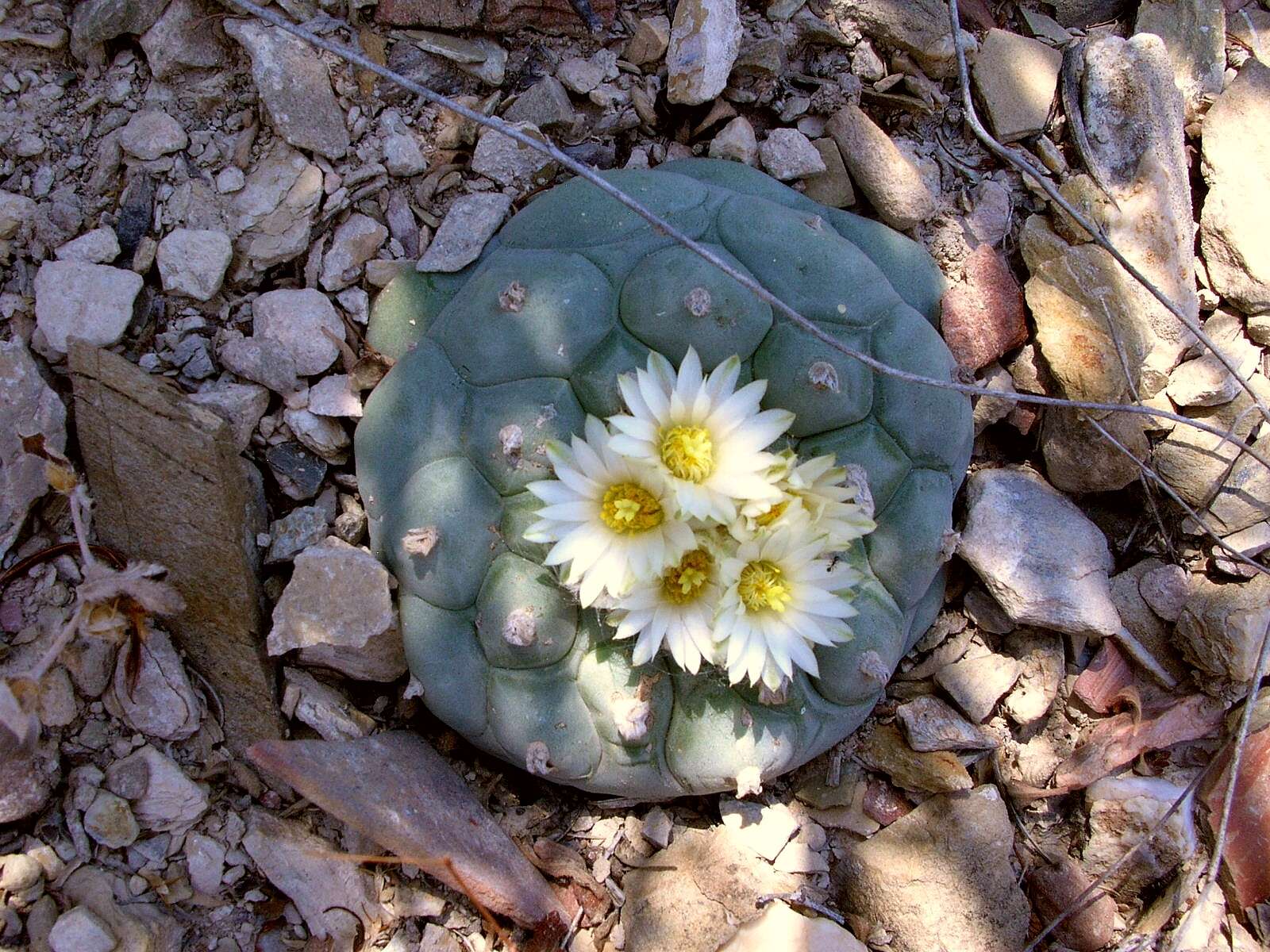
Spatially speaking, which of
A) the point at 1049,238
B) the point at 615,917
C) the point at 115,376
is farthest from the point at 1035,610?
the point at 115,376

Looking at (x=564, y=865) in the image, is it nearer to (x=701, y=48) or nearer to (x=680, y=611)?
(x=680, y=611)

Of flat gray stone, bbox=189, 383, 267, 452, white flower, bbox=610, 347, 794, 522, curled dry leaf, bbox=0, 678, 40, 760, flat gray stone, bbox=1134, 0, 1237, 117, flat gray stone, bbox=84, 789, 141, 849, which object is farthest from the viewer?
flat gray stone, bbox=1134, 0, 1237, 117

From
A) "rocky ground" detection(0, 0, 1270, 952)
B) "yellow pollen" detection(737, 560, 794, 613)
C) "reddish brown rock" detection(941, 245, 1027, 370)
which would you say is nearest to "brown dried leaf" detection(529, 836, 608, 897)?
"rocky ground" detection(0, 0, 1270, 952)

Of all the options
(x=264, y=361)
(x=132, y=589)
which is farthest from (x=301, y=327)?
(x=132, y=589)

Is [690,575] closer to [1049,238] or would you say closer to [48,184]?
[1049,238]

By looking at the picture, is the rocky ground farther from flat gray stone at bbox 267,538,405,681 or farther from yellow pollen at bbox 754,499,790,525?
yellow pollen at bbox 754,499,790,525
